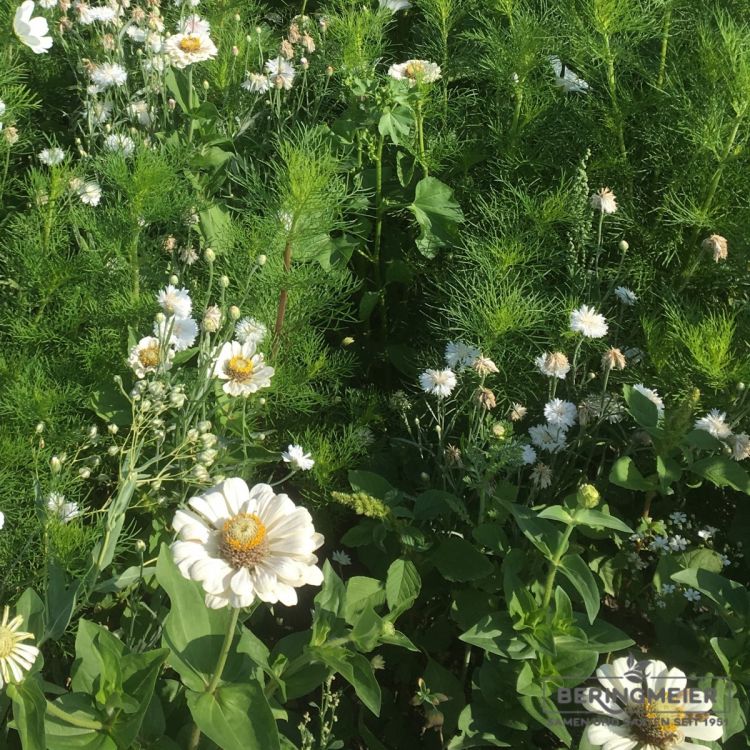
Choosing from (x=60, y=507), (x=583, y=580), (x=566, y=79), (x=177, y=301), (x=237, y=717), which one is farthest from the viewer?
(x=566, y=79)

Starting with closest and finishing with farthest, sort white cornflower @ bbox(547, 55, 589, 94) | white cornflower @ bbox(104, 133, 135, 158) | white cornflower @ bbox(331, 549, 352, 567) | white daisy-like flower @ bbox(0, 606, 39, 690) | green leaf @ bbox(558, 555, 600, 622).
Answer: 1. white daisy-like flower @ bbox(0, 606, 39, 690)
2. green leaf @ bbox(558, 555, 600, 622)
3. white cornflower @ bbox(331, 549, 352, 567)
4. white cornflower @ bbox(104, 133, 135, 158)
5. white cornflower @ bbox(547, 55, 589, 94)

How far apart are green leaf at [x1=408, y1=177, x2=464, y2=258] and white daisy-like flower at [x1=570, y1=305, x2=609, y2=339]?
0.51 metres

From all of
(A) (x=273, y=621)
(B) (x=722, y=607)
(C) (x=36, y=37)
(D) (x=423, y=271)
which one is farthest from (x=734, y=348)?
(C) (x=36, y=37)

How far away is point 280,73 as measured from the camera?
2.57 metres

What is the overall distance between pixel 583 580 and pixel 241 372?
31.0 inches

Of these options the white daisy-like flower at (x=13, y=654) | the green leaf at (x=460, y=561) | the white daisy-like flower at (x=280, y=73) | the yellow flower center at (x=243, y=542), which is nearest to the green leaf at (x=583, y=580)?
the green leaf at (x=460, y=561)

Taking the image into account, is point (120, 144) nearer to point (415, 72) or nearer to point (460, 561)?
point (415, 72)

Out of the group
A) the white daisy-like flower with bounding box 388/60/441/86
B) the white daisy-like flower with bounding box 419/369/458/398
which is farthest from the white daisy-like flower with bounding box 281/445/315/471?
the white daisy-like flower with bounding box 388/60/441/86

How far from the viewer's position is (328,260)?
228 cm

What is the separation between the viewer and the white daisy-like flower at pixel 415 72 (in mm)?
2391

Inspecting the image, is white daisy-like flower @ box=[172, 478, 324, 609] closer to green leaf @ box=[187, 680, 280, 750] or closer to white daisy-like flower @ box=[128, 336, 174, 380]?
green leaf @ box=[187, 680, 280, 750]

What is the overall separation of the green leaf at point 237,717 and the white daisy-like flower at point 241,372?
25.7 inches

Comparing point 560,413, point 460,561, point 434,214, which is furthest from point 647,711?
point 434,214

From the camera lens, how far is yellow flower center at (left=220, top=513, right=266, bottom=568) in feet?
3.77
